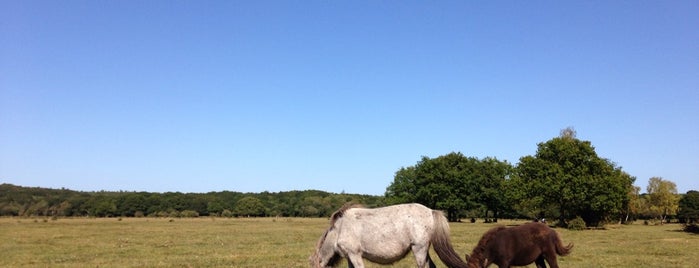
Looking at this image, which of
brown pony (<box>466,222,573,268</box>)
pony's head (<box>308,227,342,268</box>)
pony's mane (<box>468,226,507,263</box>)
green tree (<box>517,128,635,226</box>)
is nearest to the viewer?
pony's head (<box>308,227,342,268</box>)

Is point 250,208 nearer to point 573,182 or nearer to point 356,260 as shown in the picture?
point 573,182

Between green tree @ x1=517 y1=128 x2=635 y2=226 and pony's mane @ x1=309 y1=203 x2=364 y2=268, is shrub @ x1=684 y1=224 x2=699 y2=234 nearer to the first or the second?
green tree @ x1=517 y1=128 x2=635 y2=226

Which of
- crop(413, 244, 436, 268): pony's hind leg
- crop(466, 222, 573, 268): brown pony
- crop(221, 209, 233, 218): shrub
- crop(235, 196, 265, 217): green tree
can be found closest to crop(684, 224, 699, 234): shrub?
crop(466, 222, 573, 268): brown pony

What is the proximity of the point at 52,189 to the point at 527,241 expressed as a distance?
179066mm

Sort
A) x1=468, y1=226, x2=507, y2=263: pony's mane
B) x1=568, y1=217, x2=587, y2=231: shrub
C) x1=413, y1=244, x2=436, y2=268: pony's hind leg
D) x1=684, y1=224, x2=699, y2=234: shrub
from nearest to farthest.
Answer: x1=413, y1=244, x2=436, y2=268: pony's hind leg < x1=468, y1=226, x2=507, y2=263: pony's mane < x1=684, y1=224, x2=699, y2=234: shrub < x1=568, y1=217, x2=587, y2=231: shrub

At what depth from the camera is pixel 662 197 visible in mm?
93812

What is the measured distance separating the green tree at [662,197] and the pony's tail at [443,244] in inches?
3964

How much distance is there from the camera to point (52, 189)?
156m

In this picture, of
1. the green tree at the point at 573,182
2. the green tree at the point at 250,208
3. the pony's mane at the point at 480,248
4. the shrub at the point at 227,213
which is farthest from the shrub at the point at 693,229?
the shrub at the point at 227,213

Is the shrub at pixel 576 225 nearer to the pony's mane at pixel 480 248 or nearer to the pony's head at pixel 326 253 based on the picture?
the pony's mane at pixel 480 248

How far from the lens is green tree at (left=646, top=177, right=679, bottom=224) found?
9288cm

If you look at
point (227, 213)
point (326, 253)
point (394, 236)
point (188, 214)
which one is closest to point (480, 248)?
point (394, 236)

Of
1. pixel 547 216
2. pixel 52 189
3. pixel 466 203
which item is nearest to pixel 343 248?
pixel 547 216

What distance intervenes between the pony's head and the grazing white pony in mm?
143
